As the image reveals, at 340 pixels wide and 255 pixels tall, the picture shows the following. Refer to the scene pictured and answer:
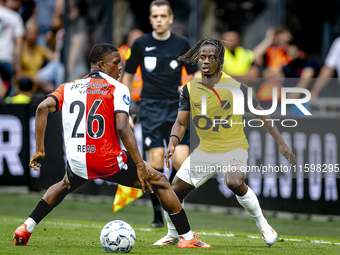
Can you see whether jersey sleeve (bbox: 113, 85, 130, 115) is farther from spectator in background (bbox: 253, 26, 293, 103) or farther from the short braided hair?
spectator in background (bbox: 253, 26, 293, 103)

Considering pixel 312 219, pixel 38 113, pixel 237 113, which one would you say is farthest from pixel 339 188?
pixel 38 113

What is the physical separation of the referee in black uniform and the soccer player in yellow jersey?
1388 millimetres

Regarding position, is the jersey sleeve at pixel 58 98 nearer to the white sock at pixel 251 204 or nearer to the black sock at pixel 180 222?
the black sock at pixel 180 222

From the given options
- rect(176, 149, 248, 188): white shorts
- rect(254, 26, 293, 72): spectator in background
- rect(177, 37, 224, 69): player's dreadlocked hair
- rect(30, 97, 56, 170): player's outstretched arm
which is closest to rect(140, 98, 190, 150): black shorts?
rect(177, 37, 224, 69): player's dreadlocked hair

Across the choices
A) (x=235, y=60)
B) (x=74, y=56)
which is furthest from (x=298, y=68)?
(x=74, y=56)

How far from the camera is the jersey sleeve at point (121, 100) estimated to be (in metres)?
5.25

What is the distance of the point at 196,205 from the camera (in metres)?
9.50

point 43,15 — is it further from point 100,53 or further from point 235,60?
point 100,53

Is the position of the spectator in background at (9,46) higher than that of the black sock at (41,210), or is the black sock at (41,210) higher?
the spectator in background at (9,46)

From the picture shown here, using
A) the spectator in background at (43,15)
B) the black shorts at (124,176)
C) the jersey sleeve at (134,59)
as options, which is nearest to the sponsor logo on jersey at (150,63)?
the jersey sleeve at (134,59)

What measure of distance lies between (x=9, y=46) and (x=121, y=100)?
749cm

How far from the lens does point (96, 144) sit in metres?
5.34

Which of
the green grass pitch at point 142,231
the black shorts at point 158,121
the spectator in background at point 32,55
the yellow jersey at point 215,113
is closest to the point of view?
the green grass pitch at point 142,231

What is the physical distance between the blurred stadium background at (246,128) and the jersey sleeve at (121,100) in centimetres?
397
